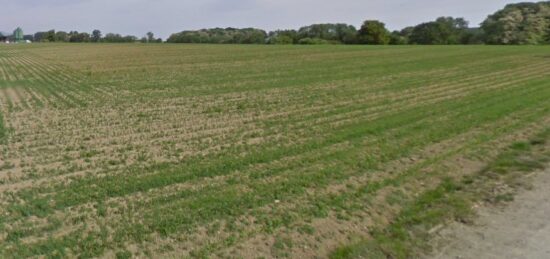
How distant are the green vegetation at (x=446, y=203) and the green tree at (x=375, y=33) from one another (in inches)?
3339

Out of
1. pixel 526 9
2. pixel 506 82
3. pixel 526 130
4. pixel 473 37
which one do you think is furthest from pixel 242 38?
pixel 526 130

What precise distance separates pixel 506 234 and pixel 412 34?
100575mm

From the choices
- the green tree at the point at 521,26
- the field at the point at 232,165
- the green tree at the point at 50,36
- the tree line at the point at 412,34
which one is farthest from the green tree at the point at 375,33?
the green tree at the point at 50,36

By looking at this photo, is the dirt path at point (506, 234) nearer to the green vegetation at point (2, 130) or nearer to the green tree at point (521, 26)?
the green vegetation at point (2, 130)

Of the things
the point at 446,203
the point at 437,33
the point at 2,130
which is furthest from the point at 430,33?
the point at 446,203

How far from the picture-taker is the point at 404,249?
440 cm

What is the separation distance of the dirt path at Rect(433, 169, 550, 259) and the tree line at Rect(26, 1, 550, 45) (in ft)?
239

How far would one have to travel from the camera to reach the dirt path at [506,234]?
168 inches

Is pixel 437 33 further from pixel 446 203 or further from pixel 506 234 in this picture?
pixel 506 234

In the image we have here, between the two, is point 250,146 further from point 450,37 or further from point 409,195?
point 450,37

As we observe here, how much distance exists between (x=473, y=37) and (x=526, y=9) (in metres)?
11.2

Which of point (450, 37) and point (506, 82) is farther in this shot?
point (450, 37)

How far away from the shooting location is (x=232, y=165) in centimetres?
718

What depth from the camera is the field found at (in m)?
4.70
